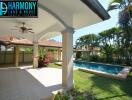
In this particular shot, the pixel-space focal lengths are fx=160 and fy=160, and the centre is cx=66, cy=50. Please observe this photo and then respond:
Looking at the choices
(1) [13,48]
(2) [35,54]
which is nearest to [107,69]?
(2) [35,54]

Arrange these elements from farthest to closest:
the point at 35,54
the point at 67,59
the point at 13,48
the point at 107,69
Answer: the point at 13,48 → the point at 107,69 → the point at 35,54 → the point at 67,59

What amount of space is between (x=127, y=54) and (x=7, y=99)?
20809 mm

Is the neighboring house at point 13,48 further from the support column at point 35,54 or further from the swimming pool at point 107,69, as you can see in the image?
the swimming pool at point 107,69

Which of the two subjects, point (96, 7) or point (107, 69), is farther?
point (107, 69)

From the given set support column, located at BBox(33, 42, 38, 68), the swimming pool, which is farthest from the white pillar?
Result: support column, located at BBox(33, 42, 38, 68)

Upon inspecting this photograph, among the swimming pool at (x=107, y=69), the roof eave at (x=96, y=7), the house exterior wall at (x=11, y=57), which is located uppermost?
the roof eave at (x=96, y=7)

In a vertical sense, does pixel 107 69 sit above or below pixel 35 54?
below

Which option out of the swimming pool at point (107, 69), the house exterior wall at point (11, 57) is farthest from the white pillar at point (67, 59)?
the house exterior wall at point (11, 57)

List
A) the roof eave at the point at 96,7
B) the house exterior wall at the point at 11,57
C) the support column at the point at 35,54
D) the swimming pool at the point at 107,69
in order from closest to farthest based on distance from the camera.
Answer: the roof eave at the point at 96,7 → the swimming pool at the point at 107,69 → the support column at the point at 35,54 → the house exterior wall at the point at 11,57

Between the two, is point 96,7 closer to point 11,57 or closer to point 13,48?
point 13,48

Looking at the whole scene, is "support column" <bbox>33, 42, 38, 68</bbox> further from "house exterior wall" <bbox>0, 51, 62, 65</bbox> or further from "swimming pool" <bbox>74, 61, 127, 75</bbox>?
"swimming pool" <bbox>74, 61, 127, 75</bbox>

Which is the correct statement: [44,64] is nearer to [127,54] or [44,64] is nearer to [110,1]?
[110,1]

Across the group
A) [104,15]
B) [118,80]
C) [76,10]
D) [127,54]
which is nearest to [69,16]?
[76,10]

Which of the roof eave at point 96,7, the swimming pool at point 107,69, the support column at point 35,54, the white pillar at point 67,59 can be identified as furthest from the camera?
the support column at point 35,54
